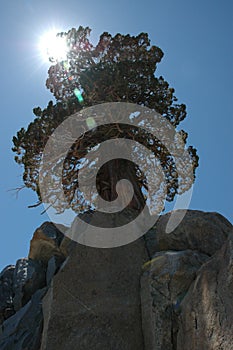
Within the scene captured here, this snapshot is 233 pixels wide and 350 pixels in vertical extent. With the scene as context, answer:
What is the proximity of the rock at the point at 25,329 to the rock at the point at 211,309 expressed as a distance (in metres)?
3.67

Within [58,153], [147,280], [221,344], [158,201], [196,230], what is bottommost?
[221,344]

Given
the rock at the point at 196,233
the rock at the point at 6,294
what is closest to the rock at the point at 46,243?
the rock at the point at 6,294

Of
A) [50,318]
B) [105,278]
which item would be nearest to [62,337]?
[50,318]

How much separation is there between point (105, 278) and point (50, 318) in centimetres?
130

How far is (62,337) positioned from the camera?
20.5ft

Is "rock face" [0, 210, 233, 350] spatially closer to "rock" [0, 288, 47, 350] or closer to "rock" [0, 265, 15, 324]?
"rock" [0, 288, 47, 350]

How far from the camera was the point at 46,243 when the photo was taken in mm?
10492

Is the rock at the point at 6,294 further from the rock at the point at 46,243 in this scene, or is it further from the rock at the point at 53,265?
the rock at the point at 53,265

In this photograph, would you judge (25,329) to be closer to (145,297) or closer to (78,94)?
(145,297)

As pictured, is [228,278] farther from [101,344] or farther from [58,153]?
[58,153]

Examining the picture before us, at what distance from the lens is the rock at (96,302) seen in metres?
6.15

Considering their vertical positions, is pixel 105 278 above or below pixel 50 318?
above

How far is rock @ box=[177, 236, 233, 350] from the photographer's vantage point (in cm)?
417

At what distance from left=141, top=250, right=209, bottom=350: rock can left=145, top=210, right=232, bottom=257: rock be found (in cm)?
39
